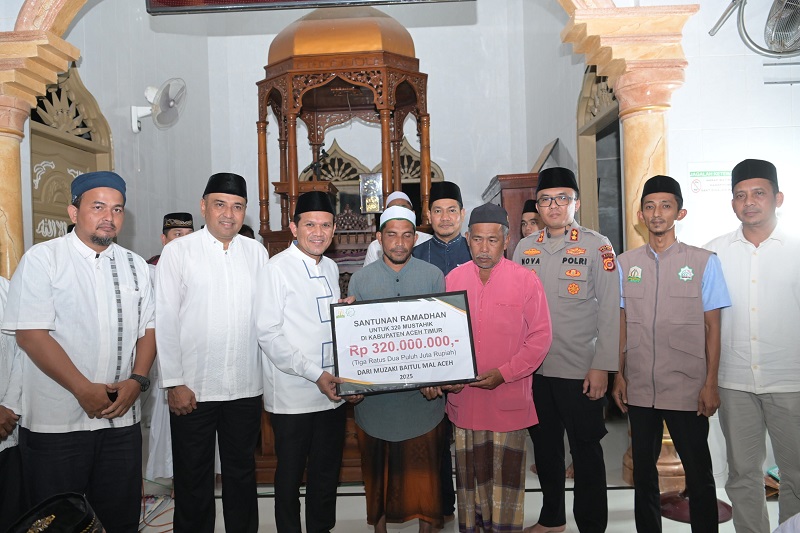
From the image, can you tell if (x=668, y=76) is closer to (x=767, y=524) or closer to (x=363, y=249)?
(x=767, y=524)

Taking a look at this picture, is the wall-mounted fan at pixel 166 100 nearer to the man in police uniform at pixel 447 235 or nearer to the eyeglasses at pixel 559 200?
the man in police uniform at pixel 447 235

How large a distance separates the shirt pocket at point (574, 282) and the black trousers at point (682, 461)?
0.62 metres

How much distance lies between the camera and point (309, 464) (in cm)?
303

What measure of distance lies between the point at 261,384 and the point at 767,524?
2479mm

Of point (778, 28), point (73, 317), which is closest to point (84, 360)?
point (73, 317)

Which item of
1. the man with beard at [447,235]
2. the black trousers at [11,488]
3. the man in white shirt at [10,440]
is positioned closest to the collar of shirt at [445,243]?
the man with beard at [447,235]

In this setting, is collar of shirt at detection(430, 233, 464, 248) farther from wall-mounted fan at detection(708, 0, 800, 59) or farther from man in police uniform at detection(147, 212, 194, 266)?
wall-mounted fan at detection(708, 0, 800, 59)

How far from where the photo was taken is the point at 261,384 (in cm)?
307

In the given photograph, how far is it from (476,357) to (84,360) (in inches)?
68.3

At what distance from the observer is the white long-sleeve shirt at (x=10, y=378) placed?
109 inches

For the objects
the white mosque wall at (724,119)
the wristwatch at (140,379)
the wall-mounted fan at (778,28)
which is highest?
the wall-mounted fan at (778,28)

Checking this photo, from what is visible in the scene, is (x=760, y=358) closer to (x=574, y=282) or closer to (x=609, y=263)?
(x=609, y=263)

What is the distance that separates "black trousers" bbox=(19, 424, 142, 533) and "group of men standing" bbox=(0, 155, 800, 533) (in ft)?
0.07

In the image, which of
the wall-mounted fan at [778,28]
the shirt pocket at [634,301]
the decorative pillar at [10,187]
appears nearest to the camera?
the shirt pocket at [634,301]
